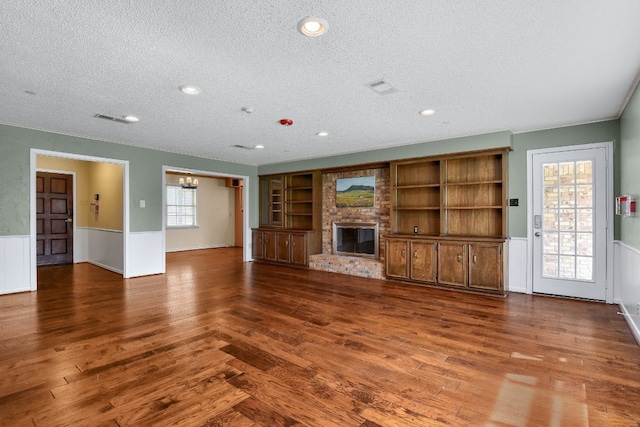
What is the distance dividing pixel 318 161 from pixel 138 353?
17.0 feet

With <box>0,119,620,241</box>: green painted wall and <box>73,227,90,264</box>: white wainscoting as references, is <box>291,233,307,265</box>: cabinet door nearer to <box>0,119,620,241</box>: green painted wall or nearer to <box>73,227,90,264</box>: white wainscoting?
<box>0,119,620,241</box>: green painted wall

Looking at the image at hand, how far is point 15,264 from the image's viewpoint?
187 inches

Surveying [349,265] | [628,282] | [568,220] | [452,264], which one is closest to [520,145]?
[568,220]

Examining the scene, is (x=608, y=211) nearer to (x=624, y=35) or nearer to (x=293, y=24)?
(x=624, y=35)

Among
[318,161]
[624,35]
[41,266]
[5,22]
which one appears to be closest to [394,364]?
[624,35]

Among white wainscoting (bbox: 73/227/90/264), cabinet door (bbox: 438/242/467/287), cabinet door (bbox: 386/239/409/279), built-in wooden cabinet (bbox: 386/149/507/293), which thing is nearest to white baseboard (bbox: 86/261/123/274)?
white wainscoting (bbox: 73/227/90/264)

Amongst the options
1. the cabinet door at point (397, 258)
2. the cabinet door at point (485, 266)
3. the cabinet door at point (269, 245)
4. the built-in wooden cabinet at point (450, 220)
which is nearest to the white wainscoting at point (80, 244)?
the cabinet door at point (269, 245)

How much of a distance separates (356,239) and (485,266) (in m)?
2.62

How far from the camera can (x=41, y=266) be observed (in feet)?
23.1

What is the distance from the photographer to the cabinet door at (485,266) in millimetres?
4719

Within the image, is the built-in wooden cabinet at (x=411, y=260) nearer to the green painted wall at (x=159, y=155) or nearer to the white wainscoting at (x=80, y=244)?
the green painted wall at (x=159, y=155)

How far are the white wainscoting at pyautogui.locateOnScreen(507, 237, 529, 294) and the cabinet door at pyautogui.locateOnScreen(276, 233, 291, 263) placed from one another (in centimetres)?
436

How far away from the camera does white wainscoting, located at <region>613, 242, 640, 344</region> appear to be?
3.13m

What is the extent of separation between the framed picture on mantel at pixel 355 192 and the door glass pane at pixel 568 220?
2.89 m
